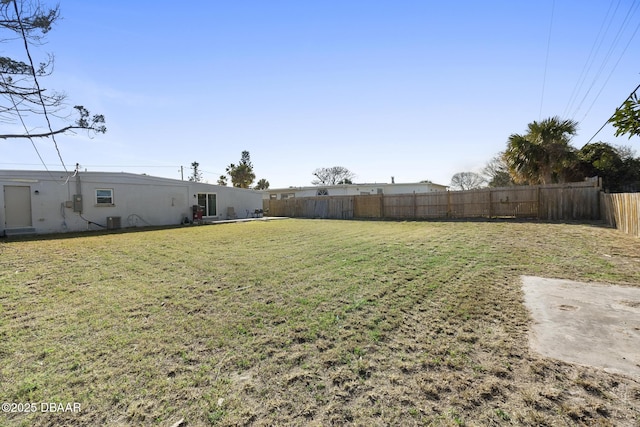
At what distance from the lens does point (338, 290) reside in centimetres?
426

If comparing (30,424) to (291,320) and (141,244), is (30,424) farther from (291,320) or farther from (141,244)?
(141,244)

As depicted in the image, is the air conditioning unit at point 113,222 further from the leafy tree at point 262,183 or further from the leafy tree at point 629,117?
the leafy tree at point 262,183

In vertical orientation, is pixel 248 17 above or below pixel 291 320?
above

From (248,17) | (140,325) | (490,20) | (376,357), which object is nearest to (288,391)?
(376,357)

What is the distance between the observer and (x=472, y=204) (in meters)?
16.5

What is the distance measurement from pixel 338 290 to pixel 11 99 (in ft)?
20.2

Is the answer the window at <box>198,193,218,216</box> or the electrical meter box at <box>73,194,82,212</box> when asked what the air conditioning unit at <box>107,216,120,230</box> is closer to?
the electrical meter box at <box>73,194,82,212</box>

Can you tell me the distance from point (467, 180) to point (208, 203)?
134ft

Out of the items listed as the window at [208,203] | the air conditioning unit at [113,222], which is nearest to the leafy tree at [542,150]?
the window at [208,203]

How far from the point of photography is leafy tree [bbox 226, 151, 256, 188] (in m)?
41.2

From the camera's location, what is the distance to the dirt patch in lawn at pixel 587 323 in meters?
2.49

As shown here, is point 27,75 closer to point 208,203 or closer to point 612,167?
point 208,203

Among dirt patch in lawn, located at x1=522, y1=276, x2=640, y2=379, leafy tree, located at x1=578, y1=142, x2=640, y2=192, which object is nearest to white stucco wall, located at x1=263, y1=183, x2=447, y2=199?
leafy tree, located at x1=578, y1=142, x2=640, y2=192

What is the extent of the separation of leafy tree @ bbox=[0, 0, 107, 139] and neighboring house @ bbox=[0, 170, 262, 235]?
30.7ft
